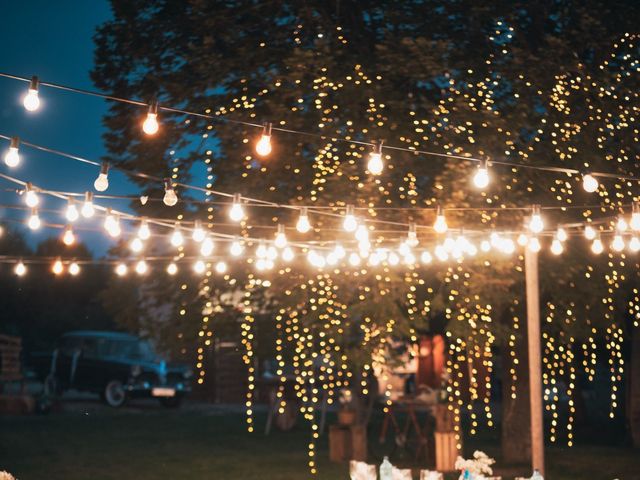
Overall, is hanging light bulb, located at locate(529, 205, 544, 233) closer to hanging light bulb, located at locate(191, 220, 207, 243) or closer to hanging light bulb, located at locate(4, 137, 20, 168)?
hanging light bulb, located at locate(191, 220, 207, 243)

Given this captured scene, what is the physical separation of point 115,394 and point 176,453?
9.49 metres

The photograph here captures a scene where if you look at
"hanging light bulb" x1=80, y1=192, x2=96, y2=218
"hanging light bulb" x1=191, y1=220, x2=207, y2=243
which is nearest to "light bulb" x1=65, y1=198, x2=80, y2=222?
"hanging light bulb" x1=80, y1=192, x2=96, y2=218

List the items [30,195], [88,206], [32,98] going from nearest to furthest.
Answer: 1. [32,98]
2. [88,206]
3. [30,195]

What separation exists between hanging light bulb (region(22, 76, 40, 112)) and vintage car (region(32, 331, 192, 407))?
17.0 m

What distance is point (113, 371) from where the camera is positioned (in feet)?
74.5

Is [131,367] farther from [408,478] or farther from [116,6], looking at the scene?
[408,478]

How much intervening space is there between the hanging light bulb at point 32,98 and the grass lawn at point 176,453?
6.50 meters

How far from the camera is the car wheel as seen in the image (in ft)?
74.6

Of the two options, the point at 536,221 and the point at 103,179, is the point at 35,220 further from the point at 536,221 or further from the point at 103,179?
the point at 536,221

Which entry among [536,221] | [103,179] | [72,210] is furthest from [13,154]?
[536,221]

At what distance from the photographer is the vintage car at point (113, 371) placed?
22.7 meters

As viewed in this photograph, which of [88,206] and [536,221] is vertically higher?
[536,221]

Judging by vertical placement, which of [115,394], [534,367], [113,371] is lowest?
[115,394]

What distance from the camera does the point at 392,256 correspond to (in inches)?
426
